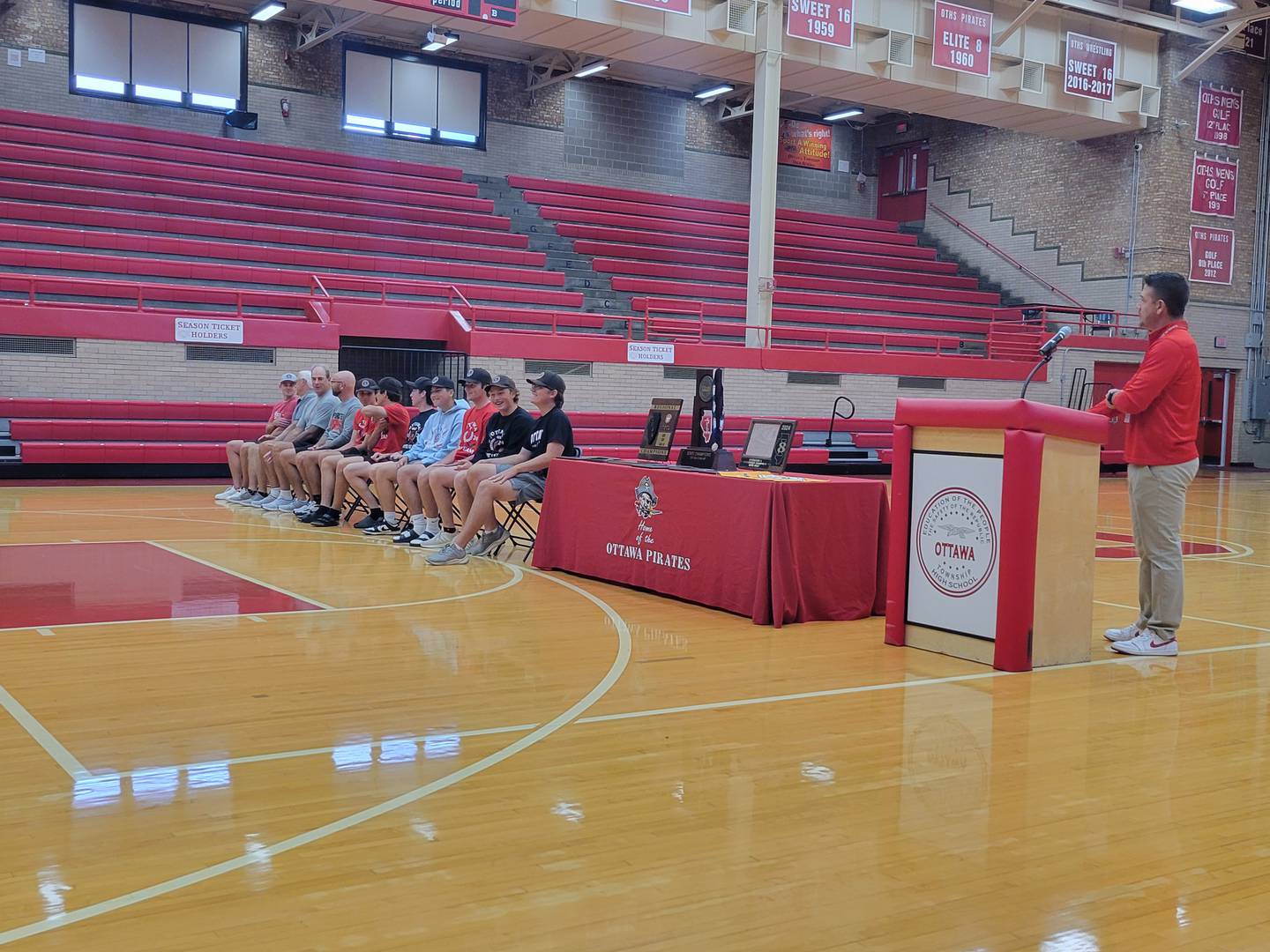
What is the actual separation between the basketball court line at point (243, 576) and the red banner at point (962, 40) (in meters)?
15.5

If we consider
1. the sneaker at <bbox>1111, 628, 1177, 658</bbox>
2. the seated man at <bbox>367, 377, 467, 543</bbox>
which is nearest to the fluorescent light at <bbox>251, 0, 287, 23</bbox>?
the seated man at <bbox>367, 377, 467, 543</bbox>

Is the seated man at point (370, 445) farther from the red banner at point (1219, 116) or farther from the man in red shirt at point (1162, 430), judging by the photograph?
the red banner at point (1219, 116)

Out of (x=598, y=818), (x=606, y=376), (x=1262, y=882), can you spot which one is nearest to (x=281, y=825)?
(x=598, y=818)

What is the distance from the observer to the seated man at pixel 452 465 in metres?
8.88

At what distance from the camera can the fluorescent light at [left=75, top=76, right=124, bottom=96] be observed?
20.9m

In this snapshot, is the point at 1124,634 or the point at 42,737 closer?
the point at 42,737

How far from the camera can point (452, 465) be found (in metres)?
8.98

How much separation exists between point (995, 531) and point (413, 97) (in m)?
21.0

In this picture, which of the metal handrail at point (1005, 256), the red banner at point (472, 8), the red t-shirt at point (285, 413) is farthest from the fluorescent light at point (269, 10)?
the metal handrail at point (1005, 256)

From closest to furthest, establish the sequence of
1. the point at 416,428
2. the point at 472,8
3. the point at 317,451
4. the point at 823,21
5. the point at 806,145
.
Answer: the point at 416,428 < the point at 317,451 < the point at 472,8 < the point at 823,21 < the point at 806,145

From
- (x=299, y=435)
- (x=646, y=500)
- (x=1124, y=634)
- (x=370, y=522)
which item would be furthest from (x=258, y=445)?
(x=1124, y=634)

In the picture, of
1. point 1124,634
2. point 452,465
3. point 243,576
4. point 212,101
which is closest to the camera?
point 1124,634

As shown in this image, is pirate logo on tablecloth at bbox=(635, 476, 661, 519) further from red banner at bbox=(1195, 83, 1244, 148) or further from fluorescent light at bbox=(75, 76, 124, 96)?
red banner at bbox=(1195, 83, 1244, 148)

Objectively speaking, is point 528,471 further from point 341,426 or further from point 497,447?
point 341,426
